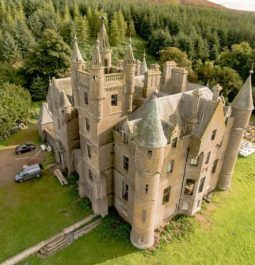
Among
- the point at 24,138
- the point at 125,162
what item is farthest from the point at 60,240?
the point at 24,138

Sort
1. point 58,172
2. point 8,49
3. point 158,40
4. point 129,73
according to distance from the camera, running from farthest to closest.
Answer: point 158,40 → point 8,49 → point 58,172 → point 129,73

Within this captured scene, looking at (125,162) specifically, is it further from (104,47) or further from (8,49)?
(8,49)

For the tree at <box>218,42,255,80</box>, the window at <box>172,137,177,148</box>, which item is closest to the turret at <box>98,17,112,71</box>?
the window at <box>172,137,177,148</box>

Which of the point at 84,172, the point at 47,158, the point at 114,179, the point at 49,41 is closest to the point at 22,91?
the point at 49,41

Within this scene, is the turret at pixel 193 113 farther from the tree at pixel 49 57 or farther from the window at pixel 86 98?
the tree at pixel 49 57

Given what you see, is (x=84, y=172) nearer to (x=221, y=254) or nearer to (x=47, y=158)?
(x=47, y=158)

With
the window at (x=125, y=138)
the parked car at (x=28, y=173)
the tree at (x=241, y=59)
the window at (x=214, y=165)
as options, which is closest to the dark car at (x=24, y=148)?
the parked car at (x=28, y=173)

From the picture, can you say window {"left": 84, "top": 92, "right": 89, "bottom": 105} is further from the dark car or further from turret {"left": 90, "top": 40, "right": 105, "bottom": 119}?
the dark car
